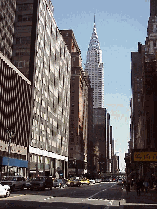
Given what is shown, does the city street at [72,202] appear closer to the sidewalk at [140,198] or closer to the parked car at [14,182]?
the sidewalk at [140,198]

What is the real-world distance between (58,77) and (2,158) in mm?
55551

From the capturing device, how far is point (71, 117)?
170125mm

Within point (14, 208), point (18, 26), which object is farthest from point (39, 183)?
point (18, 26)

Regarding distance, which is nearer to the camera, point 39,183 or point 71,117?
point 39,183

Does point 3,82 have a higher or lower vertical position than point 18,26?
lower

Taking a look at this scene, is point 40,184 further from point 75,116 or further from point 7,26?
point 75,116

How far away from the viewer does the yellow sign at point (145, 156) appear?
46.5 m

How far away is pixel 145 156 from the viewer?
47.1 metres

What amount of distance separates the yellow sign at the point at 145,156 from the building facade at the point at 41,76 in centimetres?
4733

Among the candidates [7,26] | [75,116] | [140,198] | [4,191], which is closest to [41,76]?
[7,26]

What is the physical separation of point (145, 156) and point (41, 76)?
194ft

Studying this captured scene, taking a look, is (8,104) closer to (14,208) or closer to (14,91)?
(14,91)

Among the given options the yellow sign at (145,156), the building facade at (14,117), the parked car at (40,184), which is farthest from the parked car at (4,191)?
the building facade at (14,117)

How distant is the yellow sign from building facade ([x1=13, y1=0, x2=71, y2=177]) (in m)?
47.3
